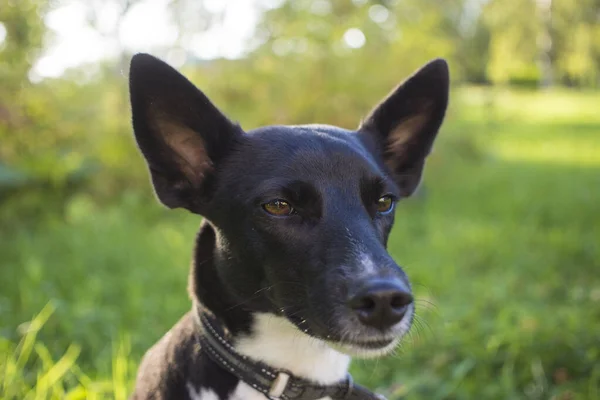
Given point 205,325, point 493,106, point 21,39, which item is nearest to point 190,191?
point 205,325

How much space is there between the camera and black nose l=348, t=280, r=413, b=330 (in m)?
1.76

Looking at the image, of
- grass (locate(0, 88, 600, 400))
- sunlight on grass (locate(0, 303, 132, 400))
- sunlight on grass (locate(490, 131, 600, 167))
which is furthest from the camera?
sunlight on grass (locate(490, 131, 600, 167))

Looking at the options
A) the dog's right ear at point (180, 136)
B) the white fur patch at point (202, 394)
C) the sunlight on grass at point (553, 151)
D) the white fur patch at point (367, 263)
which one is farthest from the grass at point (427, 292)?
the sunlight on grass at point (553, 151)

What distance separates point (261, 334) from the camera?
2.22 metres

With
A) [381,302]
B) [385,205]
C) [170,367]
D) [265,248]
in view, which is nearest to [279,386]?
[170,367]

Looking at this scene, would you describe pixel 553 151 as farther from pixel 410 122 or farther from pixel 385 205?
pixel 385 205

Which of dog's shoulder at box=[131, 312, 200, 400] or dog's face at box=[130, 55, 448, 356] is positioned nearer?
dog's face at box=[130, 55, 448, 356]

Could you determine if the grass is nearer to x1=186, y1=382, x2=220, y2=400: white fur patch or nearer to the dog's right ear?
x1=186, y1=382, x2=220, y2=400: white fur patch

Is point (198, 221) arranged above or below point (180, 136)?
below

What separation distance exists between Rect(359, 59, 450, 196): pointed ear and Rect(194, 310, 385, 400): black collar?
98 centimetres

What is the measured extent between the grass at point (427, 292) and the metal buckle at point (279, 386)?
0.54m

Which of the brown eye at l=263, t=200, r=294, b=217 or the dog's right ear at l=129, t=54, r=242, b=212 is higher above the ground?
the dog's right ear at l=129, t=54, r=242, b=212

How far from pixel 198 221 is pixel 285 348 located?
5.24 meters

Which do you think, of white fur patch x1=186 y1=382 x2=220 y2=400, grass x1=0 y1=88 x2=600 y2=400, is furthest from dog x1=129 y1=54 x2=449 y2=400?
grass x1=0 y1=88 x2=600 y2=400
